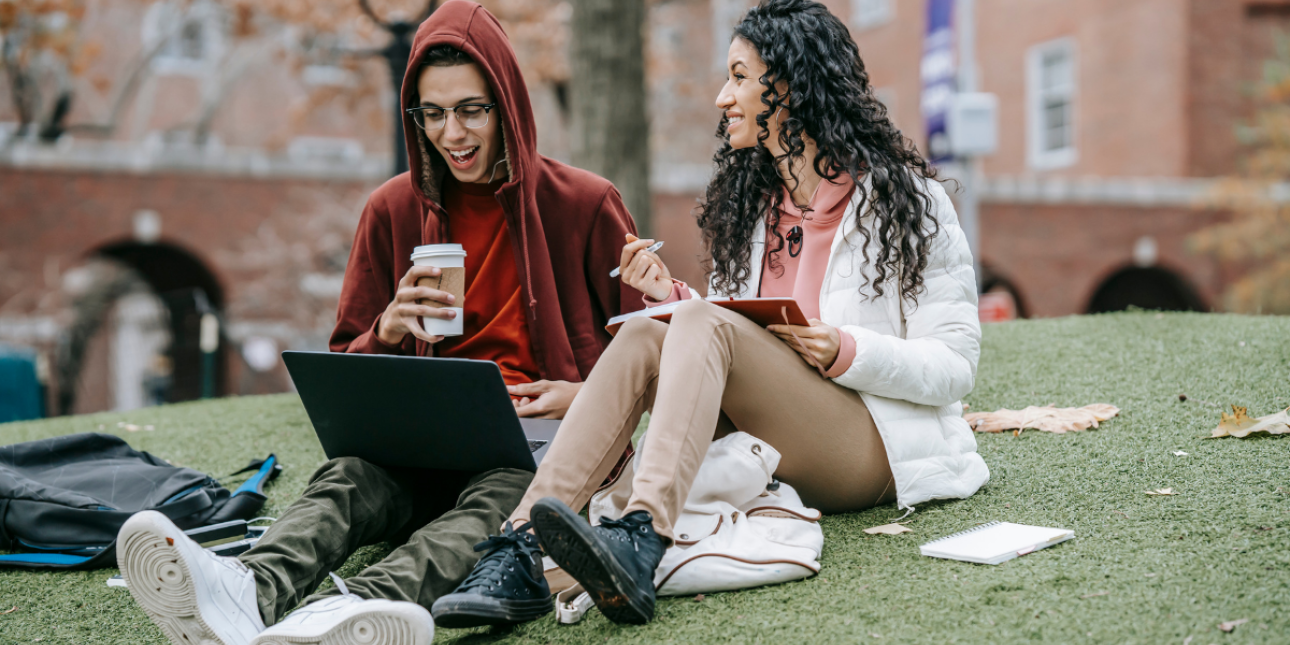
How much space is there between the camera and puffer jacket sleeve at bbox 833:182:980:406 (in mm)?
2414

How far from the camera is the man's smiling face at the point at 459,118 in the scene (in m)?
2.85

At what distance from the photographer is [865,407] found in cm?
251

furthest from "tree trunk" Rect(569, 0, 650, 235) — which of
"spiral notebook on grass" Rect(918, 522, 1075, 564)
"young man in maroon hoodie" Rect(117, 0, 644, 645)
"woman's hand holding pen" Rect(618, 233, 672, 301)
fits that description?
"spiral notebook on grass" Rect(918, 522, 1075, 564)

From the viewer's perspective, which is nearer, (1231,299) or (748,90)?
(748,90)

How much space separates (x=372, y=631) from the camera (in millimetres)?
1917

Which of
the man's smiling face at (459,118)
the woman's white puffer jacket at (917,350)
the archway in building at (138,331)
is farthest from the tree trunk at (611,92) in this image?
the archway in building at (138,331)

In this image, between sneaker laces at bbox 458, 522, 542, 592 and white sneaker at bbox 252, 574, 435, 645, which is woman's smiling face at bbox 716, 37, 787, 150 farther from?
white sneaker at bbox 252, 574, 435, 645

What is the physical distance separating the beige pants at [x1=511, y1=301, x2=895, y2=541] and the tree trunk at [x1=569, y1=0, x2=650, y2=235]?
4.50 metres

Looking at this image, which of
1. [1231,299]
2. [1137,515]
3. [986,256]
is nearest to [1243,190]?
[1231,299]

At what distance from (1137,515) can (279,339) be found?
14.2 m

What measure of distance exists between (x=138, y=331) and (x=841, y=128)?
51.0 feet

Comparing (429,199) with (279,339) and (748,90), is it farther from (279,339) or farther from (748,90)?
(279,339)

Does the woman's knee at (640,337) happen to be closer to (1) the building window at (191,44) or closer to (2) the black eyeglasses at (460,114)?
(2) the black eyeglasses at (460,114)

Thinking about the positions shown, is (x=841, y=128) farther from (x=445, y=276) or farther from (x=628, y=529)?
(x=628, y=529)
